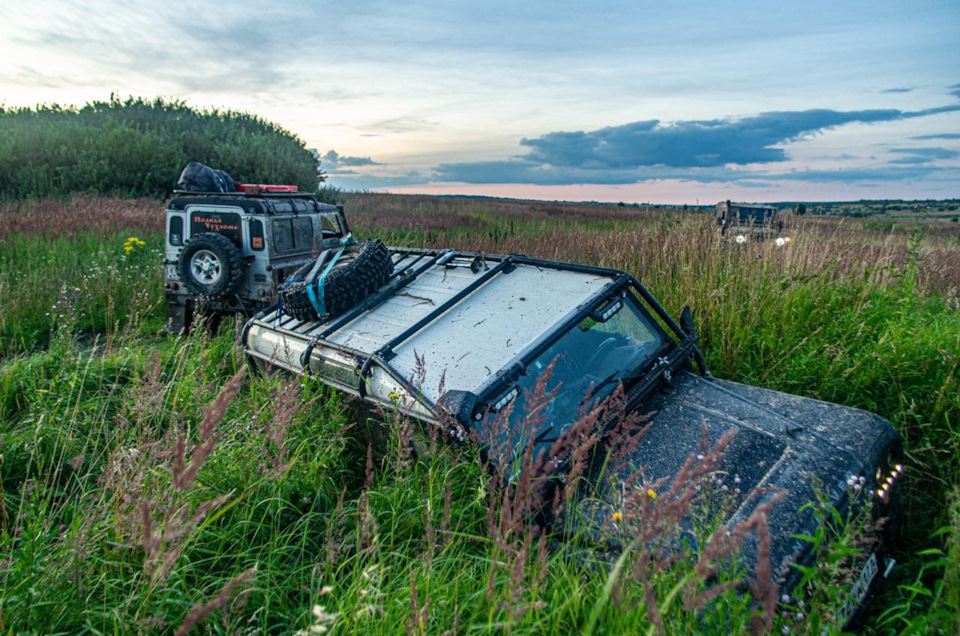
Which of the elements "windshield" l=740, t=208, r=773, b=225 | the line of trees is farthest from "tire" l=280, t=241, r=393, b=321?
the line of trees

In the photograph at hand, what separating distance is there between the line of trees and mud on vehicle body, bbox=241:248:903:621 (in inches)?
757

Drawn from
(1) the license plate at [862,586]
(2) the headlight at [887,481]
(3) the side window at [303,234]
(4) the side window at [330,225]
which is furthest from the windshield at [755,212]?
(1) the license plate at [862,586]

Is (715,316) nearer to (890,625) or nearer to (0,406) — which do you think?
(890,625)

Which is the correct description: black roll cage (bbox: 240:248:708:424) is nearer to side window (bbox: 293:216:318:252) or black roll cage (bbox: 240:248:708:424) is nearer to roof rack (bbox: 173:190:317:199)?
side window (bbox: 293:216:318:252)

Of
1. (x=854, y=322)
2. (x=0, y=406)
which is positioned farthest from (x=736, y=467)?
(x=0, y=406)

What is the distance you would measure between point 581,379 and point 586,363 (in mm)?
201

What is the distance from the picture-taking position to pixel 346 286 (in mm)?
4531

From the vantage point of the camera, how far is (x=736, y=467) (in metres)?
2.85

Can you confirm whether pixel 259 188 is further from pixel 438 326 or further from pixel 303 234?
pixel 438 326

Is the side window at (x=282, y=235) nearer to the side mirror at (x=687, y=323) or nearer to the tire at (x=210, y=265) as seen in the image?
the tire at (x=210, y=265)

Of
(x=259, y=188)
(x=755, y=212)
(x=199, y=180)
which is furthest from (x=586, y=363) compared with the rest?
(x=755, y=212)

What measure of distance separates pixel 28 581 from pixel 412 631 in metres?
1.67

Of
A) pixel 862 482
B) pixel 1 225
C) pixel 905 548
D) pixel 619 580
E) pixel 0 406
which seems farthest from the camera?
pixel 1 225

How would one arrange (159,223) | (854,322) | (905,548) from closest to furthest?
(905,548) → (854,322) → (159,223)
